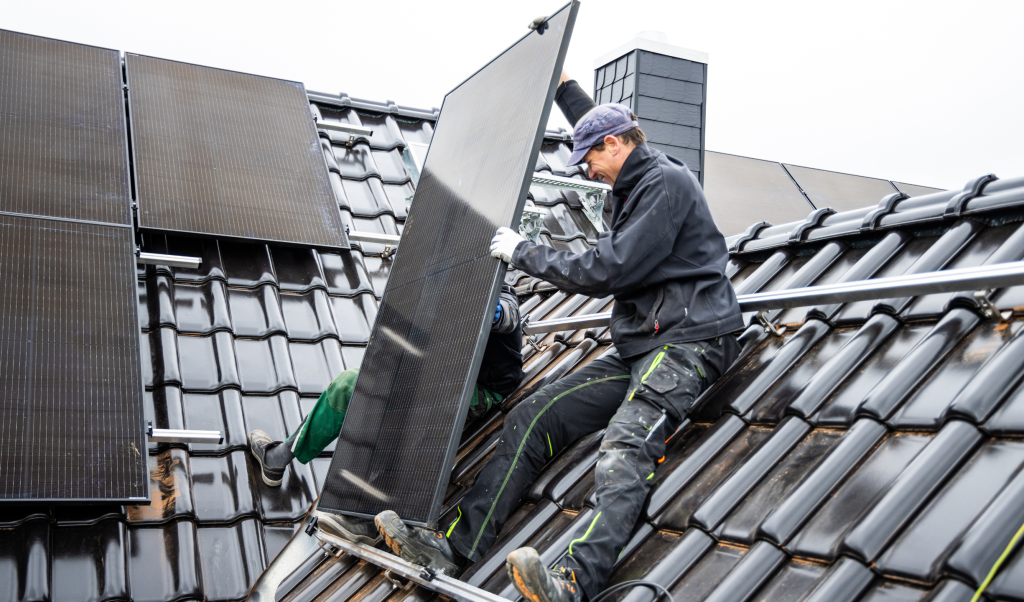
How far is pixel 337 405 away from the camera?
4285mm

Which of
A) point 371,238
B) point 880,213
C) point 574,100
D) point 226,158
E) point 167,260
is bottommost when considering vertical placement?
point 880,213

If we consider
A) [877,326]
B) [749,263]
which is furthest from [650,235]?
[749,263]

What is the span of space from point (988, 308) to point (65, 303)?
4.21 meters

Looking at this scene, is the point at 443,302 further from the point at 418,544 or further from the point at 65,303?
the point at 65,303

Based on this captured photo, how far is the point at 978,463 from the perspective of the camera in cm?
218

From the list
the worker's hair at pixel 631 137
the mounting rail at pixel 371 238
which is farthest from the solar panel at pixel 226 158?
the worker's hair at pixel 631 137

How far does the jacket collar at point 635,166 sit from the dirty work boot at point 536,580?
5.17 ft

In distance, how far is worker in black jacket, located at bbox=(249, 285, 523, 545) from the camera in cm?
428

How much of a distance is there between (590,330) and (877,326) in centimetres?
189

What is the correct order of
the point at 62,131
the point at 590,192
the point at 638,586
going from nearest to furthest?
the point at 638,586 → the point at 62,131 → the point at 590,192

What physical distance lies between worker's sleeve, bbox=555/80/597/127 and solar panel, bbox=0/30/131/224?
2829mm

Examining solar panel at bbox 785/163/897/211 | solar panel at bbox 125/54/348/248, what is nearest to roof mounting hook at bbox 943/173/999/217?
solar panel at bbox 125/54/348/248

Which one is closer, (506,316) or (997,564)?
(997,564)

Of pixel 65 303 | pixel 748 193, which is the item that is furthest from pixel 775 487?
pixel 748 193
